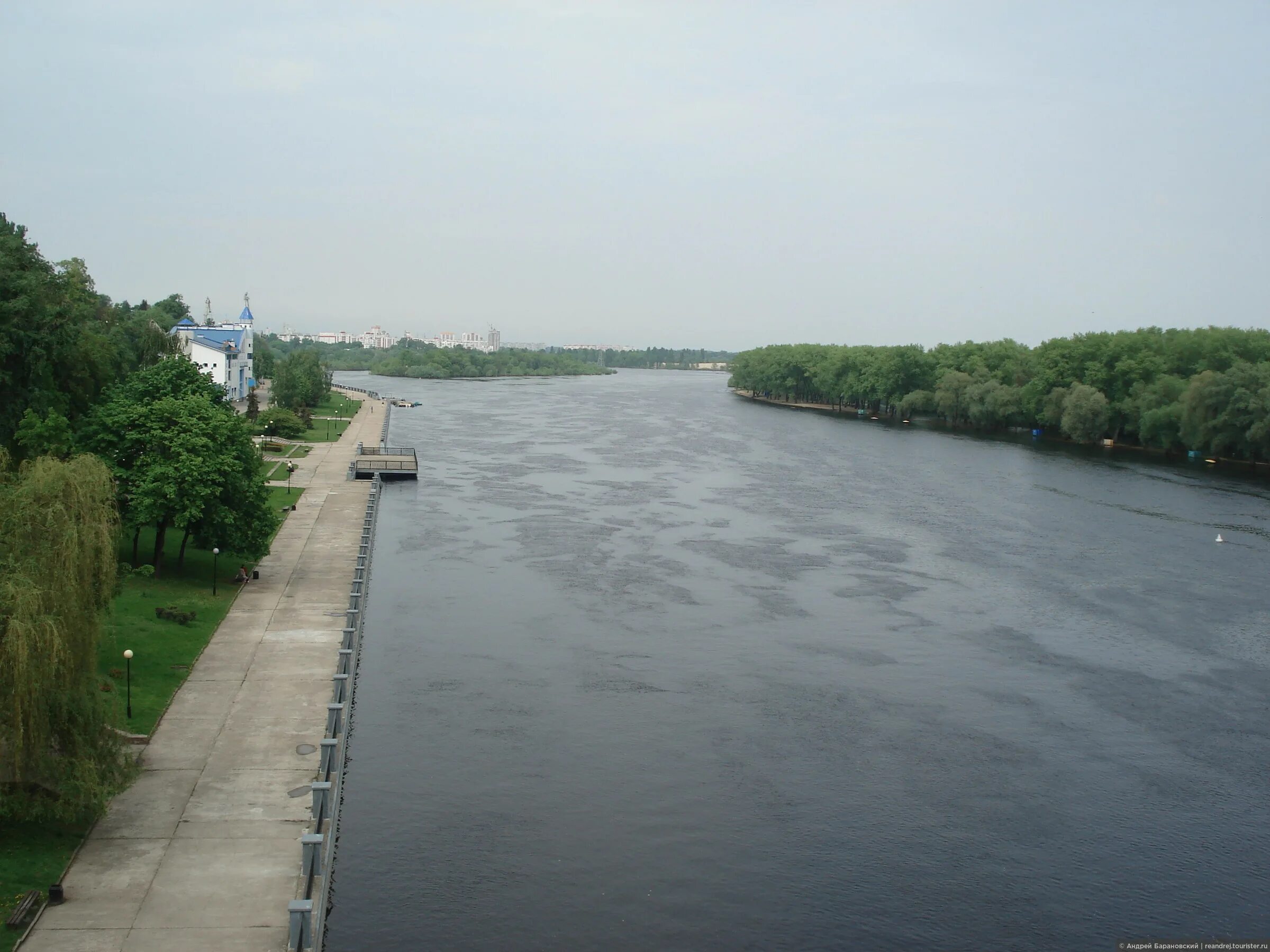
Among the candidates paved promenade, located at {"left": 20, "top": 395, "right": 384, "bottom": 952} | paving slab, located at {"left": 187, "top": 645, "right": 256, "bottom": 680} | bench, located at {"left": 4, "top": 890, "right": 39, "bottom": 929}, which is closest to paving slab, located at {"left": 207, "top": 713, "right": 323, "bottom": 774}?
paved promenade, located at {"left": 20, "top": 395, "right": 384, "bottom": 952}

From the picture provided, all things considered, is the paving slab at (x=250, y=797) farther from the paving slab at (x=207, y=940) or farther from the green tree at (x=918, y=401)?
the green tree at (x=918, y=401)

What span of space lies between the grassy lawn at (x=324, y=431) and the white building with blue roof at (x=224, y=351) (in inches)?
256

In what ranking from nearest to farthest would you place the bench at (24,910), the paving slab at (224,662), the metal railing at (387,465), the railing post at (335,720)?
the bench at (24,910) → the railing post at (335,720) → the paving slab at (224,662) → the metal railing at (387,465)

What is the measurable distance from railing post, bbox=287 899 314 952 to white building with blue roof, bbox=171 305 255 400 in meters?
72.7

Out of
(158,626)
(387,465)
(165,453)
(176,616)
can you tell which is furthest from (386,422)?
(158,626)

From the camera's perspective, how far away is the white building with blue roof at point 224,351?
299 ft

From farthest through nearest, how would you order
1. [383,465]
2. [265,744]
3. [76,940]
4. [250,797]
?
1. [383,465]
2. [265,744]
3. [250,797]
4. [76,940]

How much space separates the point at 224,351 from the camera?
93750 millimetres

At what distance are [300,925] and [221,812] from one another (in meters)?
4.49

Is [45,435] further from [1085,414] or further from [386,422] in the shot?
[1085,414]

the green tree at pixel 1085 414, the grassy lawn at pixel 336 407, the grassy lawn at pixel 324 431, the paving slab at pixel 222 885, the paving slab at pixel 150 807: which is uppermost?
the green tree at pixel 1085 414

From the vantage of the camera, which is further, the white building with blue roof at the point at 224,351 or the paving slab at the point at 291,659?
the white building with blue roof at the point at 224,351

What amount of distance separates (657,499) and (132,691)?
1502 inches

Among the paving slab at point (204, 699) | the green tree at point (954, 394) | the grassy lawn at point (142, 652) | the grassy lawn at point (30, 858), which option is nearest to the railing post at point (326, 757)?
the paving slab at point (204, 699)
